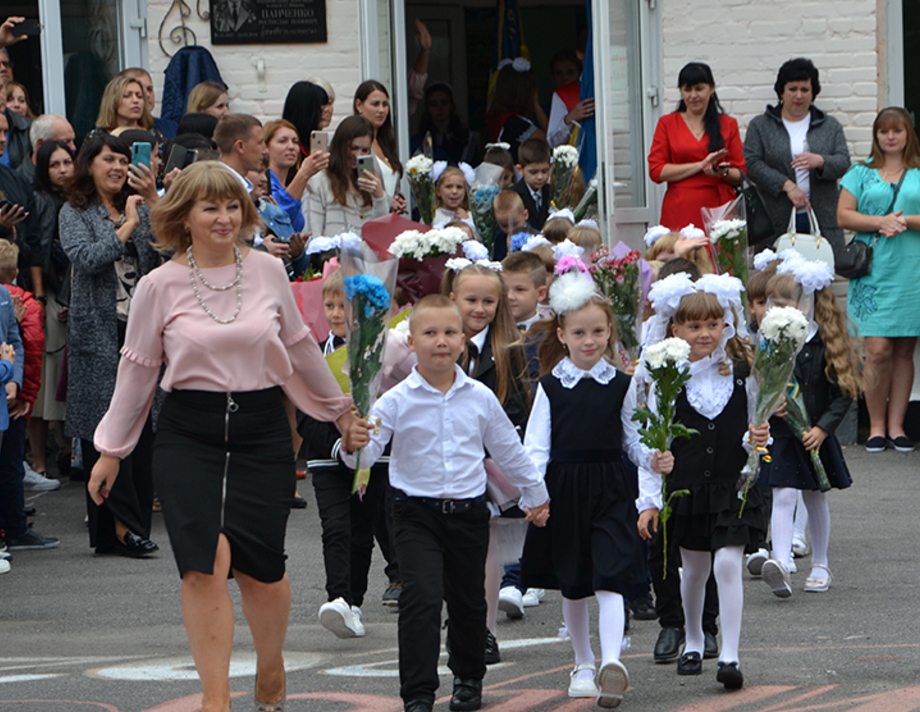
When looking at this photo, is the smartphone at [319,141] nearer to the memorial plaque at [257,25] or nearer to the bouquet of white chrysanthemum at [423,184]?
the bouquet of white chrysanthemum at [423,184]

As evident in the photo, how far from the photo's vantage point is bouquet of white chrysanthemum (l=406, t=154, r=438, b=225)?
9102 mm

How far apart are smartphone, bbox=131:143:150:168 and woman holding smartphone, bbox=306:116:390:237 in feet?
4.72

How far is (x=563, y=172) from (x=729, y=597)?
516 cm

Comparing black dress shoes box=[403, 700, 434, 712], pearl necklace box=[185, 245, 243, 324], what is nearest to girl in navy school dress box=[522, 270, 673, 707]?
black dress shoes box=[403, 700, 434, 712]

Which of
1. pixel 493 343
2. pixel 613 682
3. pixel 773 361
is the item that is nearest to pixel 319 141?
pixel 493 343

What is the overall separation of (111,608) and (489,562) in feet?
6.79

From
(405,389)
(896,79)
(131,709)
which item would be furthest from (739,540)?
(896,79)

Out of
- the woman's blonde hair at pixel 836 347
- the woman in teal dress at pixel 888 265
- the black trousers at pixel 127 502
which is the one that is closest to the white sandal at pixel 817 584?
the woman's blonde hair at pixel 836 347

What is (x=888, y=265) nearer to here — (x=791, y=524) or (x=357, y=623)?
(x=791, y=524)

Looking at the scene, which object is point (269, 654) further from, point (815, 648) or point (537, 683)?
point (815, 648)

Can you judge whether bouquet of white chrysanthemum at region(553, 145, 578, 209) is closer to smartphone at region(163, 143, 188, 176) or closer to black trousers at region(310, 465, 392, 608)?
smartphone at region(163, 143, 188, 176)

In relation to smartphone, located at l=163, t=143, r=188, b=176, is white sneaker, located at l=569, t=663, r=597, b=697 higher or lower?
lower

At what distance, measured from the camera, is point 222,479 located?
4.63 meters

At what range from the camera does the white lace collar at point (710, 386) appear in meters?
5.60
